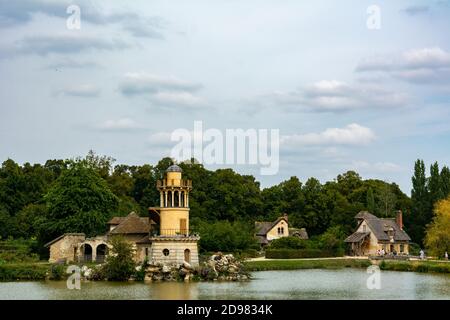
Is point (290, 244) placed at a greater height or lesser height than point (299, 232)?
lesser

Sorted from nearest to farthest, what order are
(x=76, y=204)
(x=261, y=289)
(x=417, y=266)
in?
(x=261, y=289) → (x=417, y=266) → (x=76, y=204)

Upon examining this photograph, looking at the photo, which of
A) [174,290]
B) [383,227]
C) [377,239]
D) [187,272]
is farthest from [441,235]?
[174,290]

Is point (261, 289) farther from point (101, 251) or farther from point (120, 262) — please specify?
point (101, 251)

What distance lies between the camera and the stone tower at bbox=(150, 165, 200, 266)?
53438mm

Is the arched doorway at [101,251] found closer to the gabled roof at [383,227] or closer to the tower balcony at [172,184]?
the tower balcony at [172,184]

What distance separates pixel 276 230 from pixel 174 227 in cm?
A: 3294

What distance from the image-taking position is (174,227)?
179 ft

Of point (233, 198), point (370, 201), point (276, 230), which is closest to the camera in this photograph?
point (276, 230)

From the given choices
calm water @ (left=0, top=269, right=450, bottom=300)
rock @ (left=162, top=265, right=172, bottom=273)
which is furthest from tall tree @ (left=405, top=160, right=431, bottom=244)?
rock @ (left=162, top=265, right=172, bottom=273)

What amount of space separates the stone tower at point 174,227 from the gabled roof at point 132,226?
444 cm

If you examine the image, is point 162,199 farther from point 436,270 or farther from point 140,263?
point 436,270

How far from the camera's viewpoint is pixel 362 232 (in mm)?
79750
